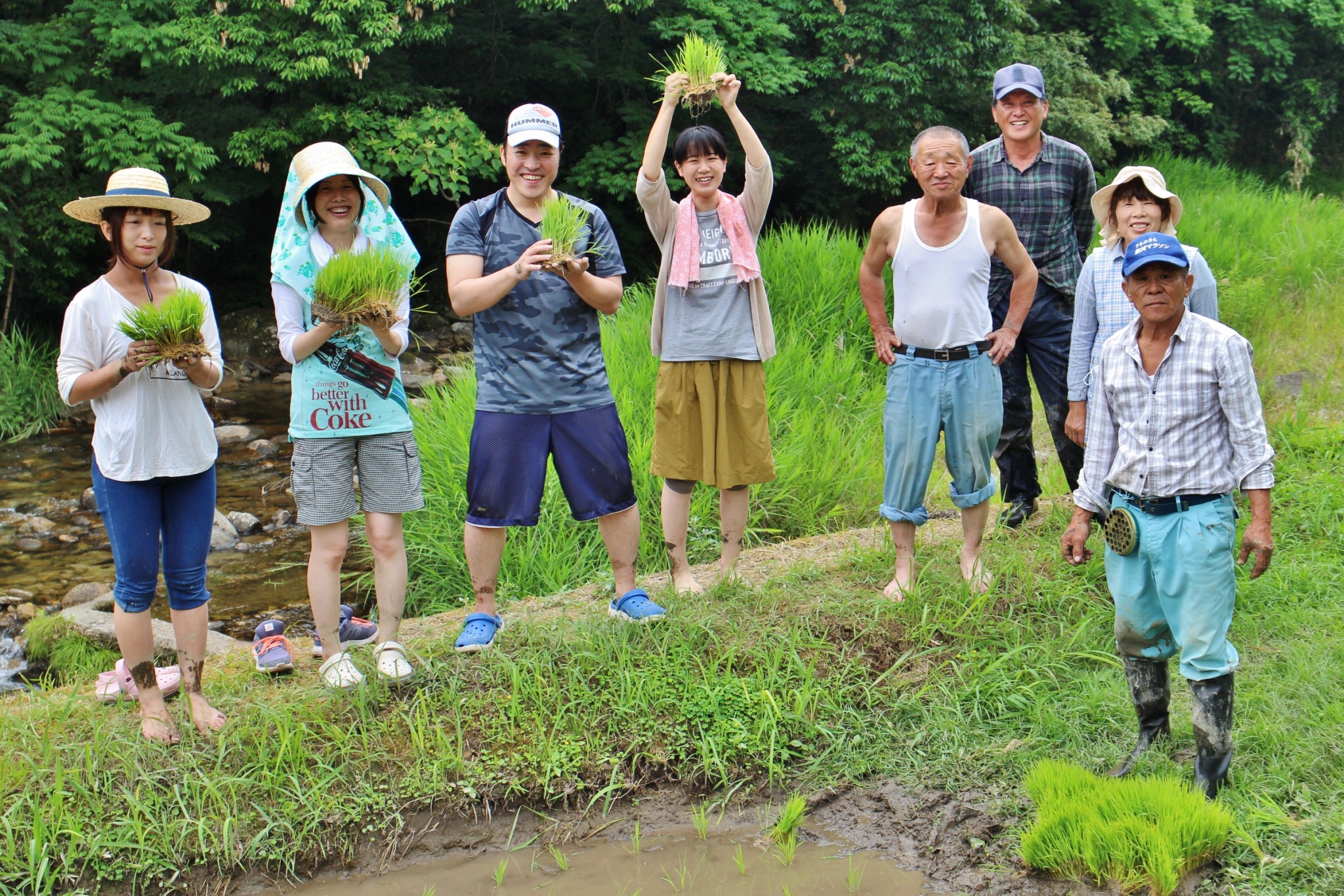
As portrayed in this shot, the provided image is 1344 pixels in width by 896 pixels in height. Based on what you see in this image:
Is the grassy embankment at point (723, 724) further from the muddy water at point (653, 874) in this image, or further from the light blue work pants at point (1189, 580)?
the light blue work pants at point (1189, 580)

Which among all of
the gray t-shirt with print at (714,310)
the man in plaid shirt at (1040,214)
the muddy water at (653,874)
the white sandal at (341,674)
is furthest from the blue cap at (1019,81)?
the white sandal at (341,674)

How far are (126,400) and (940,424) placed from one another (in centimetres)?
305

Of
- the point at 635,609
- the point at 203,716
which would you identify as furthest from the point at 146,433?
the point at 635,609

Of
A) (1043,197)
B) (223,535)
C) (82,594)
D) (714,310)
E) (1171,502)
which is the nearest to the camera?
(1171,502)

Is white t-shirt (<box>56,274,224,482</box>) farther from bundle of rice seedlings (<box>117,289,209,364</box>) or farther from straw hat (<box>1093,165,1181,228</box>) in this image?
straw hat (<box>1093,165,1181,228</box>)

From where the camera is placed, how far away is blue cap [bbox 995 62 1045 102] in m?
4.75

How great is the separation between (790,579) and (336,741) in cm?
210

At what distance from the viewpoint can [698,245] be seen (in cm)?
433

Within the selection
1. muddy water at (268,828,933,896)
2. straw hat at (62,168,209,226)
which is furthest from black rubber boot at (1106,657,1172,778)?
straw hat at (62,168,209,226)

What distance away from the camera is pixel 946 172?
4055mm

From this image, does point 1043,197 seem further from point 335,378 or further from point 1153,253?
point 335,378

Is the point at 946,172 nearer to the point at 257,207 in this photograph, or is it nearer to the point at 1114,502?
the point at 1114,502

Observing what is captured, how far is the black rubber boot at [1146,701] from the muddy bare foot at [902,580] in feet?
3.85

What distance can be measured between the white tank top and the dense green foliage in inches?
307
